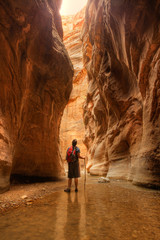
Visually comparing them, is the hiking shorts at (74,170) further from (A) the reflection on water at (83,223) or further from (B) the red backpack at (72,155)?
(A) the reflection on water at (83,223)

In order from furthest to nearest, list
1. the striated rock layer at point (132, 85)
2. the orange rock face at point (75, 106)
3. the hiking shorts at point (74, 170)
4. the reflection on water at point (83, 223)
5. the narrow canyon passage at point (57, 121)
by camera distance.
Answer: the orange rock face at point (75, 106), the striated rock layer at point (132, 85), the hiking shorts at point (74, 170), the narrow canyon passage at point (57, 121), the reflection on water at point (83, 223)

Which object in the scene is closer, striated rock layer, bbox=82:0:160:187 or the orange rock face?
striated rock layer, bbox=82:0:160:187

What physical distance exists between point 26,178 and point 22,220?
4500 millimetres

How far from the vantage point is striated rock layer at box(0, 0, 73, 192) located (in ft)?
14.5

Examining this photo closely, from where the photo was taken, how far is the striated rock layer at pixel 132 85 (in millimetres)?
4664

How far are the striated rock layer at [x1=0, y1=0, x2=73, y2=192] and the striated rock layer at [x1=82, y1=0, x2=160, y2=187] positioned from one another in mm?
2822

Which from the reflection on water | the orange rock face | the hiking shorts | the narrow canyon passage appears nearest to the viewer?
the reflection on water

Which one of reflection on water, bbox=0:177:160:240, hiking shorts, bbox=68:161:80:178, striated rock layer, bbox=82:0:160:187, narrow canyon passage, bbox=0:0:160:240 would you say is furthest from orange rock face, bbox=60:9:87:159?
reflection on water, bbox=0:177:160:240

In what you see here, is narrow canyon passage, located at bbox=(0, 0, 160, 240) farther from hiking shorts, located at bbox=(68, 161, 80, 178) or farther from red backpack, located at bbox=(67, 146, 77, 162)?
red backpack, located at bbox=(67, 146, 77, 162)

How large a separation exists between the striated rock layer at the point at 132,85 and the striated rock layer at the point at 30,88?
2.82 meters

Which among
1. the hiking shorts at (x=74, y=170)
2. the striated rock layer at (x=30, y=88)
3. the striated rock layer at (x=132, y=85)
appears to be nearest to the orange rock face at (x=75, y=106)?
the striated rock layer at (x=132, y=85)

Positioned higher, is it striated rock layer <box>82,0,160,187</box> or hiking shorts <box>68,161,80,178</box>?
striated rock layer <box>82,0,160,187</box>

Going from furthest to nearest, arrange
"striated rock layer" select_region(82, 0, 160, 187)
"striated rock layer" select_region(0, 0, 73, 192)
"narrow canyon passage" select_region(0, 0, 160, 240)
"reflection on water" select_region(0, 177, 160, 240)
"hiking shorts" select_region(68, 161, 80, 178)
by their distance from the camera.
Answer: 1. "striated rock layer" select_region(82, 0, 160, 187)
2. "striated rock layer" select_region(0, 0, 73, 192)
3. "hiking shorts" select_region(68, 161, 80, 178)
4. "narrow canyon passage" select_region(0, 0, 160, 240)
5. "reflection on water" select_region(0, 177, 160, 240)

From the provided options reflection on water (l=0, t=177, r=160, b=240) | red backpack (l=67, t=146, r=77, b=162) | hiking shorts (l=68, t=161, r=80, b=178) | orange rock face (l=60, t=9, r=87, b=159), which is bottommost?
reflection on water (l=0, t=177, r=160, b=240)
